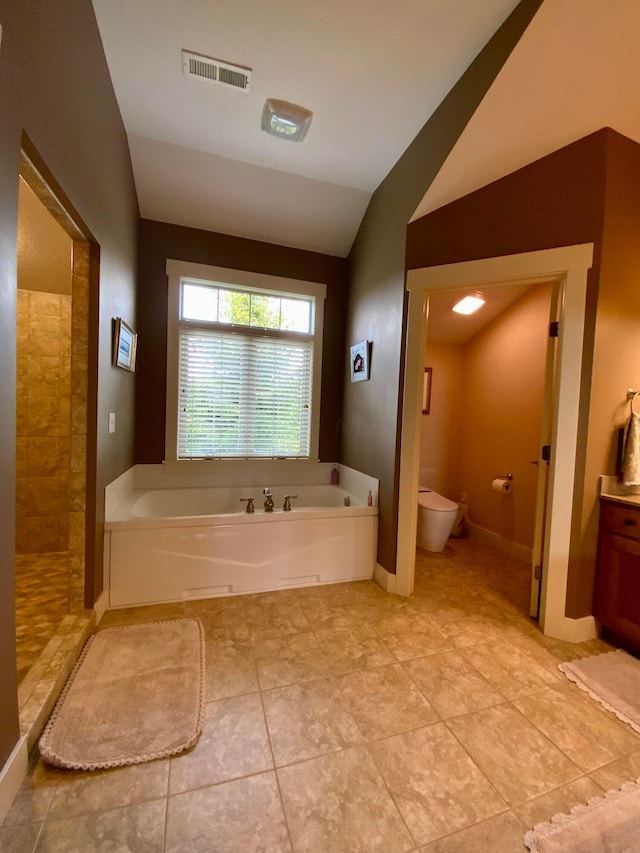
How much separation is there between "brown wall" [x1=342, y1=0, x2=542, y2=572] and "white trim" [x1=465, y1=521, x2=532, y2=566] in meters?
1.47

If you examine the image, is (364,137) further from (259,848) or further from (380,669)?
(259,848)

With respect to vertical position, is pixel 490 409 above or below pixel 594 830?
above

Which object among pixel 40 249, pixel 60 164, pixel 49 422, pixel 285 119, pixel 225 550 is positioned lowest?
pixel 225 550

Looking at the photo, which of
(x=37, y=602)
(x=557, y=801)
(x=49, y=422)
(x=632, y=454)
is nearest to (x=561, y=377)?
(x=632, y=454)

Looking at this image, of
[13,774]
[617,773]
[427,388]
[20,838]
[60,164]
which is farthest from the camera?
[427,388]

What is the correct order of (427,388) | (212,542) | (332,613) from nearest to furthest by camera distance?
(332,613) → (212,542) → (427,388)

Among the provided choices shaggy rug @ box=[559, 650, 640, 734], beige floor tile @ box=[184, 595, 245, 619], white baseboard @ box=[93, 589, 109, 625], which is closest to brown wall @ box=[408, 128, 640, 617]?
shaggy rug @ box=[559, 650, 640, 734]

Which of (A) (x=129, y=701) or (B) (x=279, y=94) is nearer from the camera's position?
(A) (x=129, y=701)

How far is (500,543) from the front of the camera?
3297mm

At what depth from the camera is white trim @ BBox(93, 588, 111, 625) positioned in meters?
1.94

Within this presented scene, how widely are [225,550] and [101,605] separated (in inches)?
29.0

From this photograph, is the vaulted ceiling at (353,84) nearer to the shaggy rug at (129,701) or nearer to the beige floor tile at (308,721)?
the beige floor tile at (308,721)

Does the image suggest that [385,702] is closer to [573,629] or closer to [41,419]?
[573,629]

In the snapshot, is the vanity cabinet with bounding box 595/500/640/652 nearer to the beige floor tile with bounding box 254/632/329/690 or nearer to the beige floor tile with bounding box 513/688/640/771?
the beige floor tile with bounding box 513/688/640/771
